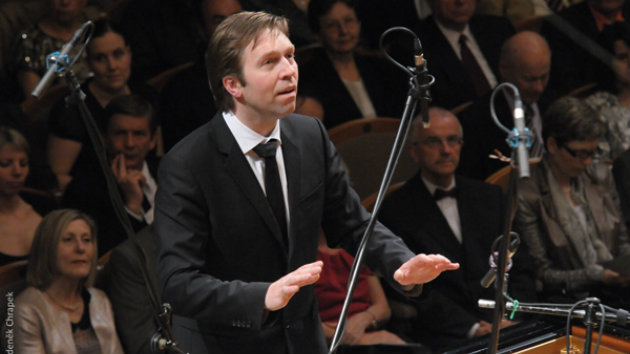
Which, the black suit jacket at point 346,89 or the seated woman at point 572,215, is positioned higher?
the black suit jacket at point 346,89

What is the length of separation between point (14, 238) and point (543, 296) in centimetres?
248

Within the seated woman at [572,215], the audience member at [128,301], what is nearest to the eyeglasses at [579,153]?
the seated woman at [572,215]

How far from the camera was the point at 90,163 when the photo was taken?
343cm

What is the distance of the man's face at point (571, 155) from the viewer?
169 inches

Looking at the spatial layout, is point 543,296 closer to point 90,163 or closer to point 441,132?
point 441,132

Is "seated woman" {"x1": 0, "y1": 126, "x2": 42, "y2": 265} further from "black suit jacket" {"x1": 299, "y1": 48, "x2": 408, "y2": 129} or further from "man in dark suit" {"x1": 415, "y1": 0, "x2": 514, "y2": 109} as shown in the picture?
"man in dark suit" {"x1": 415, "y1": 0, "x2": 514, "y2": 109}

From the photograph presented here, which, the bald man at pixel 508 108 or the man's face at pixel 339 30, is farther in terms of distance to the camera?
the bald man at pixel 508 108

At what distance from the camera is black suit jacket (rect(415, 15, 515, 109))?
4324 millimetres

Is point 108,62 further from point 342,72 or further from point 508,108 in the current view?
point 508,108

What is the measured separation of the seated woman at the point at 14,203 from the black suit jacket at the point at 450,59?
205 centimetres

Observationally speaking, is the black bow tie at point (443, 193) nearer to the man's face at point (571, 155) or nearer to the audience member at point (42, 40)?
the man's face at point (571, 155)

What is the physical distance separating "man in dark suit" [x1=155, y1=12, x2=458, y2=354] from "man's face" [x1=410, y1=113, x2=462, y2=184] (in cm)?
173

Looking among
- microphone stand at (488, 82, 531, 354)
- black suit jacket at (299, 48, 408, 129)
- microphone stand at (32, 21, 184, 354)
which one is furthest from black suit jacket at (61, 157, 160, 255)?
microphone stand at (488, 82, 531, 354)

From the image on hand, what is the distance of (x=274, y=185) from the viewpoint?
2.08m
